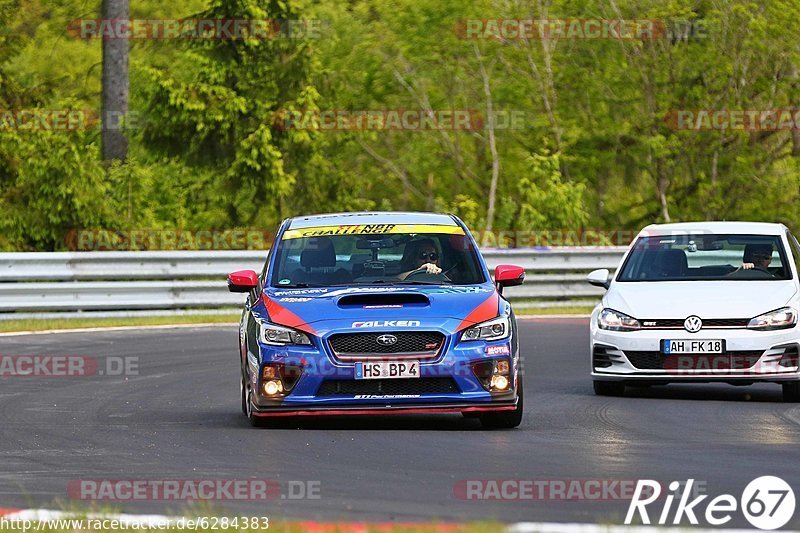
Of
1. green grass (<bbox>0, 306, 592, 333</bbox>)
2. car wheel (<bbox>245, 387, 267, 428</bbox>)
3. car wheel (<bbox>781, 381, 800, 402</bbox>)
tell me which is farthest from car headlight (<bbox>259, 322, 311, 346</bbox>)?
green grass (<bbox>0, 306, 592, 333</bbox>)

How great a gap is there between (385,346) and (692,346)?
3669 mm

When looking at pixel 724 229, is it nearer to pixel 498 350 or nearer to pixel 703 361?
pixel 703 361

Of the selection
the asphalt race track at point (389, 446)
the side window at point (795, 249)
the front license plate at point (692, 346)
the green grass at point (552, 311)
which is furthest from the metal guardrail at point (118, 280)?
the front license plate at point (692, 346)

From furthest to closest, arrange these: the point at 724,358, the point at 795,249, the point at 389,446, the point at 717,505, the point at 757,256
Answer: the point at 795,249 < the point at 757,256 < the point at 724,358 < the point at 389,446 < the point at 717,505

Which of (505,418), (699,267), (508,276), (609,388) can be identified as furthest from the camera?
(699,267)

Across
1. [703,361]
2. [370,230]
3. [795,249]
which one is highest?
[370,230]

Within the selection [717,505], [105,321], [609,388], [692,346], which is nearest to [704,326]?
[692,346]

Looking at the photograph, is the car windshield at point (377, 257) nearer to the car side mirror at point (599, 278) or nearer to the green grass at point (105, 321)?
the car side mirror at point (599, 278)

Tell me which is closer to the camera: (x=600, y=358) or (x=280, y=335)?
(x=280, y=335)

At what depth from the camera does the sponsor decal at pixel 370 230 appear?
12633mm

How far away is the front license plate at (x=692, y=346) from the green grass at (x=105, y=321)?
10.8 meters

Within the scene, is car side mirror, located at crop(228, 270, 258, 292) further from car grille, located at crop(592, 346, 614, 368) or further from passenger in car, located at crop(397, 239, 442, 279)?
car grille, located at crop(592, 346, 614, 368)

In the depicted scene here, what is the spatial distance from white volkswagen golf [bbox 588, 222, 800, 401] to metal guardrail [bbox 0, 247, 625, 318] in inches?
416

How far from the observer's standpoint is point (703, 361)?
45.6ft
